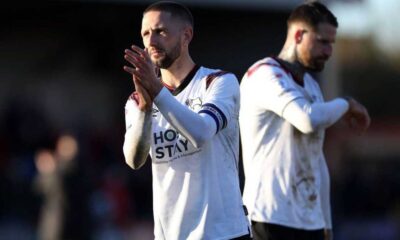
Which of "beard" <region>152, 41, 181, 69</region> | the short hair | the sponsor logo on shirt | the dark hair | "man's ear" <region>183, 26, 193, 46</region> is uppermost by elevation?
the short hair

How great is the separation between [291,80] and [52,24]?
1526 cm

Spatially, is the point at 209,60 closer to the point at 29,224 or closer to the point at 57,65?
the point at 57,65

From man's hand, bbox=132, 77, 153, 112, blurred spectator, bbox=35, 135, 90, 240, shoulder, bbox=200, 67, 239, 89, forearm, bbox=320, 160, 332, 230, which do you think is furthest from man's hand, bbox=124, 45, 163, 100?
blurred spectator, bbox=35, 135, 90, 240

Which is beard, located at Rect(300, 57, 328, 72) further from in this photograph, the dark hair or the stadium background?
the stadium background

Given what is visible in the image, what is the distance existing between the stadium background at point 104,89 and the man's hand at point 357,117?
1009cm

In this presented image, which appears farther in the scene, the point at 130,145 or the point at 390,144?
the point at 390,144

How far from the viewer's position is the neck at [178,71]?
22.7ft

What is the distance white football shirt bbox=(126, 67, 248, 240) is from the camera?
678 cm

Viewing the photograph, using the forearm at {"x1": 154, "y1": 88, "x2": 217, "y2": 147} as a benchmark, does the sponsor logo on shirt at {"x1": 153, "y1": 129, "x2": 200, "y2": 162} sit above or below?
below

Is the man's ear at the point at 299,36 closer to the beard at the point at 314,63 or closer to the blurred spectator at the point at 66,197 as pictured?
the beard at the point at 314,63

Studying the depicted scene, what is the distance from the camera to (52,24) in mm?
23000

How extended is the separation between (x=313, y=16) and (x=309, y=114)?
88 centimetres

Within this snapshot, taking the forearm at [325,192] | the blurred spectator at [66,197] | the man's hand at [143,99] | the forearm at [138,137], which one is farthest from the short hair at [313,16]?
the blurred spectator at [66,197]

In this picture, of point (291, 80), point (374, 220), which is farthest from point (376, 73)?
point (291, 80)
